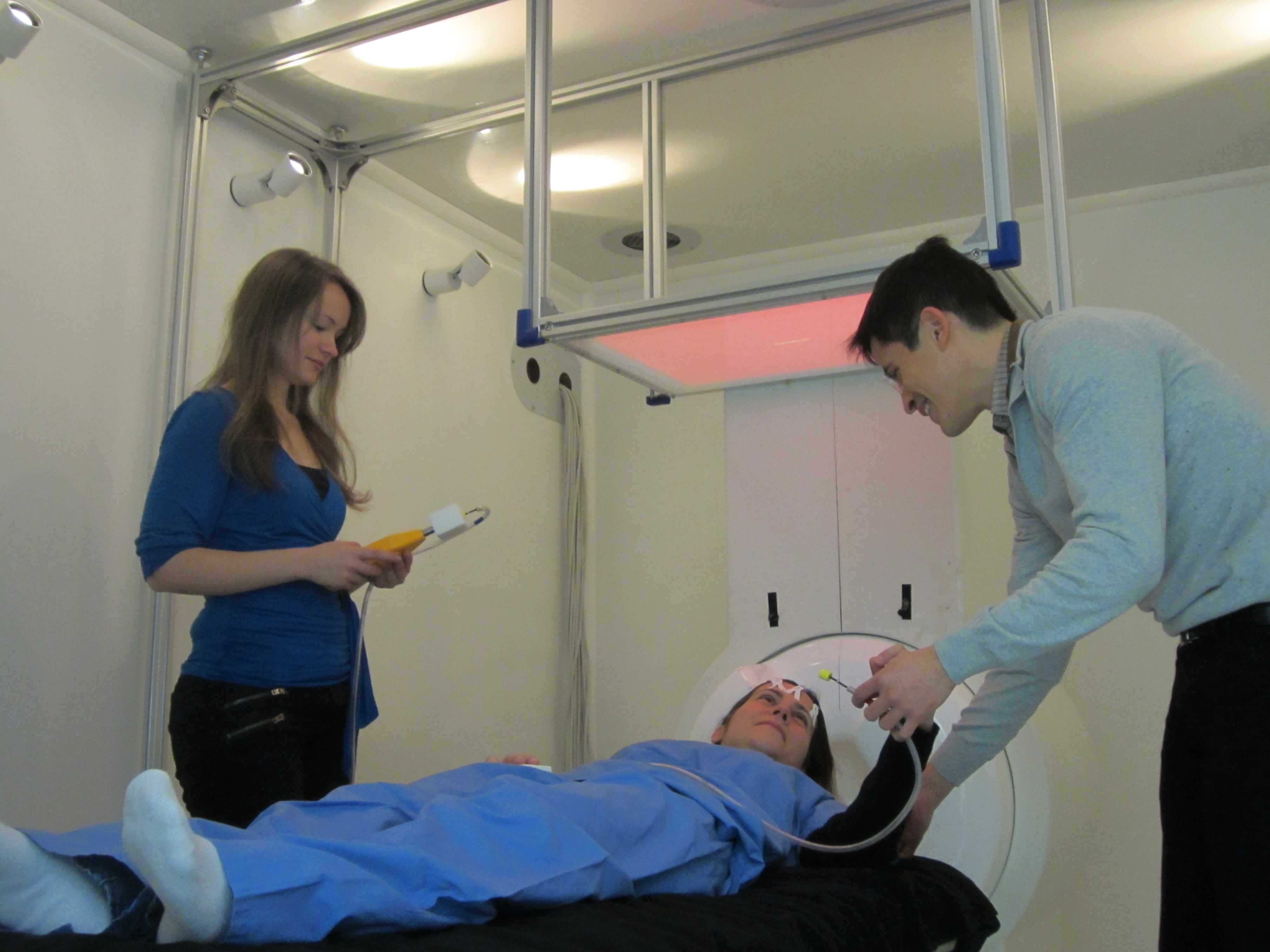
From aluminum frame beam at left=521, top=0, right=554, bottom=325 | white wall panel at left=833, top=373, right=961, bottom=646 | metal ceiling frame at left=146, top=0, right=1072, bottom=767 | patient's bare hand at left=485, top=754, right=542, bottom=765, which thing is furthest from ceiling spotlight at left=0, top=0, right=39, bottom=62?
white wall panel at left=833, top=373, right=961, bottom=646

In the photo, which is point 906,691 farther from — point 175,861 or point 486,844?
point 175,861

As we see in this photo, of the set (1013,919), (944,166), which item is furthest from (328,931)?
(944,166)

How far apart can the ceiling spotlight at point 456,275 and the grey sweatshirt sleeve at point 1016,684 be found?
5.71ft

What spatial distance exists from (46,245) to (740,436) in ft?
5.16

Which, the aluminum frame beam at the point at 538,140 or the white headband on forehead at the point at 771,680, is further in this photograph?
the white headband on forehead at the point at 771,680

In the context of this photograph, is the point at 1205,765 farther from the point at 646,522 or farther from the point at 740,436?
the point at 646,522

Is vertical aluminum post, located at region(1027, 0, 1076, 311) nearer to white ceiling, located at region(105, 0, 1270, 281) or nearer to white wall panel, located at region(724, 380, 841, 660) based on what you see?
white ceiling, located at region(105, 0, 1270, 281)

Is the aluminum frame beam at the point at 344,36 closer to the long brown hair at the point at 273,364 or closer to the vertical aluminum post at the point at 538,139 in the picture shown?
the vertical aluminum post at the point at 538,139

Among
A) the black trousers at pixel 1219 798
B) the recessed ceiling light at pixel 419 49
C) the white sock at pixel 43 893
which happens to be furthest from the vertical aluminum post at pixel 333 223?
the black trousers at pixel 1219 798

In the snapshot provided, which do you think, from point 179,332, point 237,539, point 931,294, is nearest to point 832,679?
point 931,294

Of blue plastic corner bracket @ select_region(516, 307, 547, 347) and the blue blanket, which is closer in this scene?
the blue blanket

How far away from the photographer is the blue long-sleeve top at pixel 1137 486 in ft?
3.82

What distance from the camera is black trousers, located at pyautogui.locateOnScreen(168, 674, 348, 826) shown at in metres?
1.58

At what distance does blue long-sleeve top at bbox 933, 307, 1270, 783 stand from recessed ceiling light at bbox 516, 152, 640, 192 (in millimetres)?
1746
